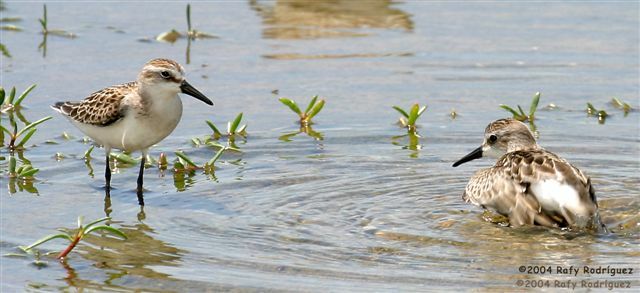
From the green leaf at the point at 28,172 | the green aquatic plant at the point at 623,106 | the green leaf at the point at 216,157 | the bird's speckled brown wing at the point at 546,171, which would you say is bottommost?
the green leaf at the point at 28,172

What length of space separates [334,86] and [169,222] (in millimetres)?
4436

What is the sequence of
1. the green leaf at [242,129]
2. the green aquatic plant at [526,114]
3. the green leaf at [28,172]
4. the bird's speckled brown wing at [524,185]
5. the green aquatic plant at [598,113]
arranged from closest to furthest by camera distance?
the bird's speckled brown wing at [524,185]
the green leaf at [28,172]
the green leaf at [242,129]
the green aquatic plant at [526,114]
the green aquatic plant at [598,113]

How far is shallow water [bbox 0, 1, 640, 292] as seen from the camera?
8227mm

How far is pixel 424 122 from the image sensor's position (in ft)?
40.3

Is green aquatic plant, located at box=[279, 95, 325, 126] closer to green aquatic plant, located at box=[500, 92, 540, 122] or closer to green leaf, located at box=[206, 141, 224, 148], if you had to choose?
→ green leaf, located at box=[206, 141, 224, 148]

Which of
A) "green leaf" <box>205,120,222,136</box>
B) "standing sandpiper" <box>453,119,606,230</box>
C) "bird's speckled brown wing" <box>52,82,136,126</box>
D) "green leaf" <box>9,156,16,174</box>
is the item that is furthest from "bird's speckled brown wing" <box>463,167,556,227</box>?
"green leaf" <box>9,156,16,174</box>

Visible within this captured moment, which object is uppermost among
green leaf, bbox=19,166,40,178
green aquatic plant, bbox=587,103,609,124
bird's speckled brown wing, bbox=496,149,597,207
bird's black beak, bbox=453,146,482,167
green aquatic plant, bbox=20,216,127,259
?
green aquatic plant, bbox=587,103,609,124

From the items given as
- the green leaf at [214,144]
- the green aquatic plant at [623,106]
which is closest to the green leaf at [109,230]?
the green leaf at [214,144]

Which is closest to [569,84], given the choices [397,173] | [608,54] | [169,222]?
[608,54]

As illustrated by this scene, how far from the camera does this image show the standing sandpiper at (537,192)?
29.5 ft

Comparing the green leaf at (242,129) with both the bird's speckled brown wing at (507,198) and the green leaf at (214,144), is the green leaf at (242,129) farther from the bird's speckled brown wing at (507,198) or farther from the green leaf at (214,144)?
the bird's speckled brown wing at (507,198)

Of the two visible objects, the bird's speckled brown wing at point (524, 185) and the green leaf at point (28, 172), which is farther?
the green leaf at point (28, 172)

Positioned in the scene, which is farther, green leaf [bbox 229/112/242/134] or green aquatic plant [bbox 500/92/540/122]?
green aquatic plant [bbox 500/92/540/122]

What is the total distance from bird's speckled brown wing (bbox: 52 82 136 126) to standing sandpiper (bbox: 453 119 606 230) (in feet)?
9.13
